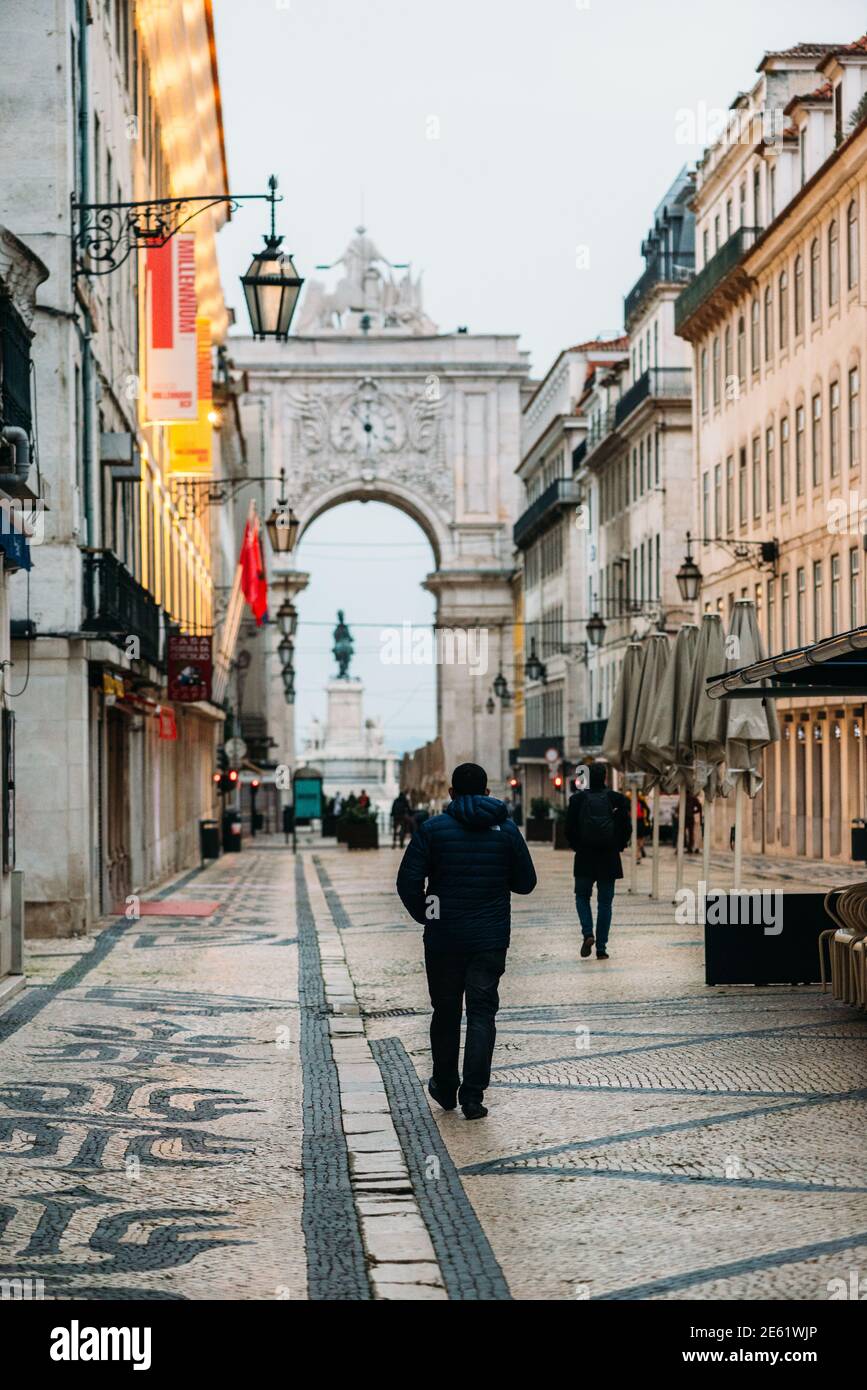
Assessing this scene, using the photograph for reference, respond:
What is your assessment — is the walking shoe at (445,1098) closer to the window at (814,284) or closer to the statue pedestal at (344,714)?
the window at (814,284)

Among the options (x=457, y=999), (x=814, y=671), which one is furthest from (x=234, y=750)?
(x=457, y=999)

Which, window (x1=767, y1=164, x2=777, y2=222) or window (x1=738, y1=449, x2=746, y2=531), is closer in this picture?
window (x1=767, y1=164, x2=777, y2=222)

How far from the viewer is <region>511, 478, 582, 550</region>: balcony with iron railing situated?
263 feet

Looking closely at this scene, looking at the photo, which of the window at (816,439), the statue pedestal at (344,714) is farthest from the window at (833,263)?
the statue pedestal at (344,714)

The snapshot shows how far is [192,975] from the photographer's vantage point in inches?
717

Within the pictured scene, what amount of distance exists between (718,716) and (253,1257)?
52.5 ft

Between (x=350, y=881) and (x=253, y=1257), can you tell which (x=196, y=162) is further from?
(x=253, y=1257)

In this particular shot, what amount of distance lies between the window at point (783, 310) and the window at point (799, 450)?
188cm

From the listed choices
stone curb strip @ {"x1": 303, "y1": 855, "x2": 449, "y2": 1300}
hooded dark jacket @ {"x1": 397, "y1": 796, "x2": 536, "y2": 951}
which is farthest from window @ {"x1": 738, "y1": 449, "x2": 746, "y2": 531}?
hooded dark jacket @ {"x1": 397, "y1": 796, "x2": 536, "y2": 951}

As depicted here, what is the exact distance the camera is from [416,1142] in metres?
9.79

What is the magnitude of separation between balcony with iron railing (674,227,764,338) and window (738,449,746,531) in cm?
374

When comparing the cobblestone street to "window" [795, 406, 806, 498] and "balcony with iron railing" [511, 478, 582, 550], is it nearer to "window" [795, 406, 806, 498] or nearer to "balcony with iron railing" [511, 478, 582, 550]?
"window" [795, 406, 806, 498]

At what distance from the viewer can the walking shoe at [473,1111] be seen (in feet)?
33.9

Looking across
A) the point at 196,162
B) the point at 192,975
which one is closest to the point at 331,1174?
the point at 192,975
